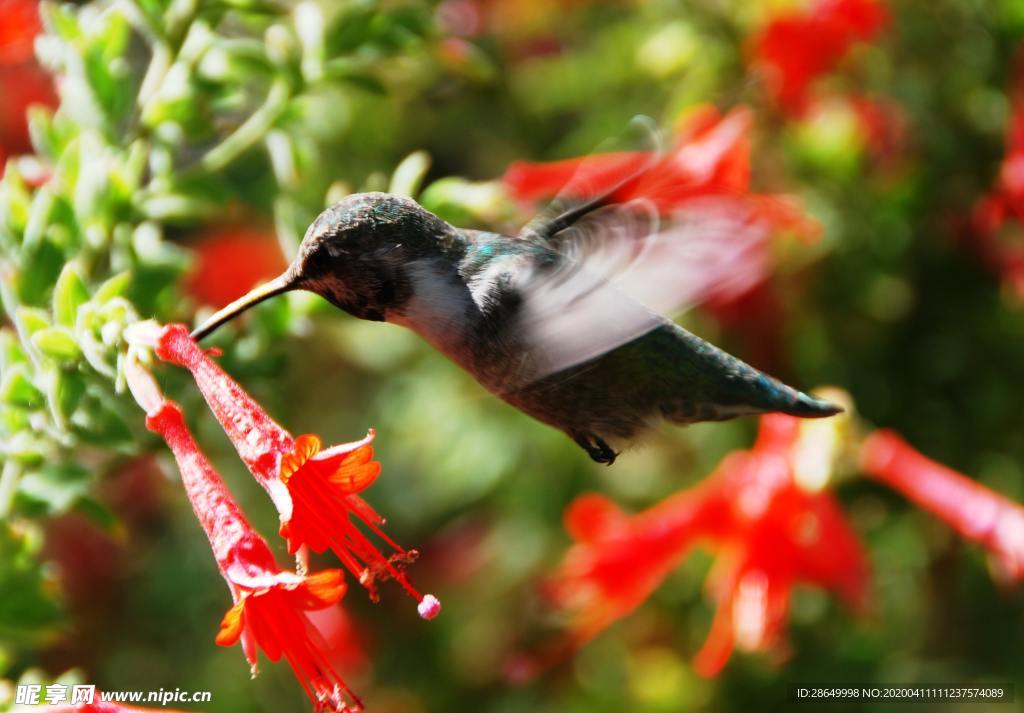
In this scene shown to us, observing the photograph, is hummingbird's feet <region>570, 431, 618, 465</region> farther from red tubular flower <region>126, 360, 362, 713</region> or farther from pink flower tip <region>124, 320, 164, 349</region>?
pink flower tip <region>124, 320, 164, 349</region>

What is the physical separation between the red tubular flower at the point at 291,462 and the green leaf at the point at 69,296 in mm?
149

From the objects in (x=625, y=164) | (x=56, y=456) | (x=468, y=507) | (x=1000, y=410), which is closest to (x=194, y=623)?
(x=468, y=507)

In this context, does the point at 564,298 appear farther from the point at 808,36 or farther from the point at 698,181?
the point at 808,36

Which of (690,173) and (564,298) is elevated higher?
(564,298)

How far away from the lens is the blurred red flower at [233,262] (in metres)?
3.17

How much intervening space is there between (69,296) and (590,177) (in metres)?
1.02

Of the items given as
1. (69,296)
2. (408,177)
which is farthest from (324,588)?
(408,177)

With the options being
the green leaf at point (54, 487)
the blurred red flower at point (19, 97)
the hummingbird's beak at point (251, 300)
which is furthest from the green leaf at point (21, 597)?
the blurred red flower at point (19, 97)

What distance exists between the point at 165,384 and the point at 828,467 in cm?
126

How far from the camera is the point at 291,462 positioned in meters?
1.34

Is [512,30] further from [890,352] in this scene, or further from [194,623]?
[194,623]

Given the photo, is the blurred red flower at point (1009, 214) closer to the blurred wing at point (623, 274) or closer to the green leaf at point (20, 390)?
the blurred wing at point (623, 274)

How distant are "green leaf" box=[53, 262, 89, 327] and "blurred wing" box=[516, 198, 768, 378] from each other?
0.51 m

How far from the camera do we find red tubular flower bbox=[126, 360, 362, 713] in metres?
1.30
